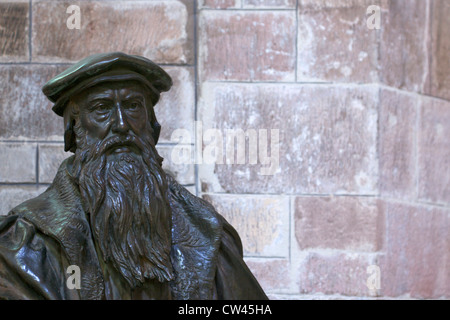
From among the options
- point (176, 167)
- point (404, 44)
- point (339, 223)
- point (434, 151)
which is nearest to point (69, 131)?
point (176, 167)

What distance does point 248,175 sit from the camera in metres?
4.79

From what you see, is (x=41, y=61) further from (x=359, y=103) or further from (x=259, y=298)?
(x=259, y=298)

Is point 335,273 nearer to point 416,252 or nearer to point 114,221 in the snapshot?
point 416,252

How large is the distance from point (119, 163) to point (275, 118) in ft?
5.10

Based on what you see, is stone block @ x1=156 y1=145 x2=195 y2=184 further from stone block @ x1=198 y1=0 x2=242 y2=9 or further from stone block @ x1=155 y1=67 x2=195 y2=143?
stone block @ x1=198 y1=0 x2=242 y2=9

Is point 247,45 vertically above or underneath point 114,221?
above

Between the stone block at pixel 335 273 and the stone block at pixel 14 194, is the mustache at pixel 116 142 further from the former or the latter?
the stone block at pixel 335 273

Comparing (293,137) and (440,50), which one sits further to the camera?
(440,50)

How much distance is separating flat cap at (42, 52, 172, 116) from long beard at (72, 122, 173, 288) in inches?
6.1

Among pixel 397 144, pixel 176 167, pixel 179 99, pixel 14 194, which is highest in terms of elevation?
pixel 179 99

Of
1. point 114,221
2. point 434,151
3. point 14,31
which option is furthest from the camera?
point 434,151

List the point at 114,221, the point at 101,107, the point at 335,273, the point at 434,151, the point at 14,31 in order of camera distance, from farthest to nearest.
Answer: the point at 434,151
the point at 14,31
the point at 335,273
the point at 101,107
the point at 114,221

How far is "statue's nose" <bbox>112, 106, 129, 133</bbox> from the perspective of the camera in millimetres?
3385

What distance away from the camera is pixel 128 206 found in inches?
132
